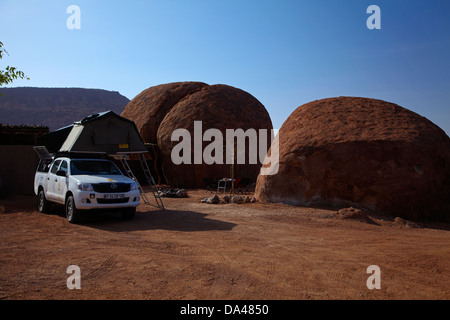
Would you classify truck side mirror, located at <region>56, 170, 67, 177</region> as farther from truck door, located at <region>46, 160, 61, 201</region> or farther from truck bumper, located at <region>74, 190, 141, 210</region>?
truck bumper, located at <region>74, 190, 141, 210</region>

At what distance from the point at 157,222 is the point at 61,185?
3084 millimetres

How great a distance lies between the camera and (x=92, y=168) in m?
10.6

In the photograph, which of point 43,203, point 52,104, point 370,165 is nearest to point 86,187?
point 43,203

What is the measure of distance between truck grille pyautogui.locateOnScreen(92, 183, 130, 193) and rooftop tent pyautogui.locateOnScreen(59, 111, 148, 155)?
275 centimetres

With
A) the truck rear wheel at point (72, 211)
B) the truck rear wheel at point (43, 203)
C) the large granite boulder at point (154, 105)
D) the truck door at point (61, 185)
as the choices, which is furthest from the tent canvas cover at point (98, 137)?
the large granite boulder at point (154, 105)

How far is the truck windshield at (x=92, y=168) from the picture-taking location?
402 inches

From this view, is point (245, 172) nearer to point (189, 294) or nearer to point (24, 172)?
point (24, 172)

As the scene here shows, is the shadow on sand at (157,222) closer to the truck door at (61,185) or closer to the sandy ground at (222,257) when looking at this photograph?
the sandy ground at (222,257)

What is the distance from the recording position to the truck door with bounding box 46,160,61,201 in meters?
10.5

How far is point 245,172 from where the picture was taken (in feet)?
73.8

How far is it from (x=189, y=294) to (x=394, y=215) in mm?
8954

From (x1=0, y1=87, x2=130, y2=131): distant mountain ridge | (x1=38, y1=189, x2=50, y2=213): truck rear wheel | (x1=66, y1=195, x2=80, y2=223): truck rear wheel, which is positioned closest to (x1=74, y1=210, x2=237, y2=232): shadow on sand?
(x1=66, y1=195, x2=80, y2=223): truck rear wheel

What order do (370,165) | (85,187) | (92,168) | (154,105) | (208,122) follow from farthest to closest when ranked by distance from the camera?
(154,105) → (208,122) → (370,165) → (92,168) → (85,187)

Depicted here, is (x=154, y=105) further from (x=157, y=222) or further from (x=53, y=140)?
(x=157, y=222)
